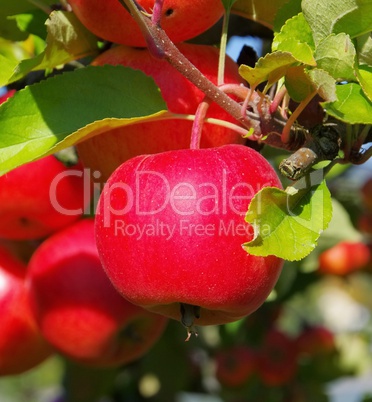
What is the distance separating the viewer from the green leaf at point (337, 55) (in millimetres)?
675

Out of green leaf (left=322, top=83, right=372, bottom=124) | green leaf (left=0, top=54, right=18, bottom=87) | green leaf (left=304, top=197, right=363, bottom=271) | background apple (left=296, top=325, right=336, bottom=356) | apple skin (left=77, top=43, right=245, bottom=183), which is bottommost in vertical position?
background apple (left=296, top=325, right=336, bottom=356)

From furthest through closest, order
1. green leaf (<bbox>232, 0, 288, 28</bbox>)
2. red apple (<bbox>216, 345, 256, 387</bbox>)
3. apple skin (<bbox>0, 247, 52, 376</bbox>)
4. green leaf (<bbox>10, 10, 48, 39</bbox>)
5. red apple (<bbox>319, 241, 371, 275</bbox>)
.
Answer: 1. red apple (<bbox>319, 241, 371, 275</bbox>)
2. red apple (<bbox>216, 345, 256, 387</bbox>)
3. apple skin (<bbox>0, 247, 52, 376</bbox>)
4. green leaf (<bbox>10, 10, 48, 39</bbox>)
5. green leaf (<bbox>232, 0, 288, 28</bbox>)

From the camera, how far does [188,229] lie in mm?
720

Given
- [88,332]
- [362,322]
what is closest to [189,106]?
[88,332]

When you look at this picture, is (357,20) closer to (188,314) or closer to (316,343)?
(188,314)

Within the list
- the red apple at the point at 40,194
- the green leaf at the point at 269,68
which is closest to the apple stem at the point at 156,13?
the green leaf at the point at 269,68

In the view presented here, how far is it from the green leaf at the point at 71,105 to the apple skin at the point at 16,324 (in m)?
0.51

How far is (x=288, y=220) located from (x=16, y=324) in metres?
0.70

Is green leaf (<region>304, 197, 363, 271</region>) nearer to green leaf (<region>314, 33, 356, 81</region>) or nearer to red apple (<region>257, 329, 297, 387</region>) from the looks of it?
red apple (<region>257, 329, 297, 387</region>)

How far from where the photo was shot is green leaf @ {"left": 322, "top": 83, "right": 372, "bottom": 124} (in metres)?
0.69

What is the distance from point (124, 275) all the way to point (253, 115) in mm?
230

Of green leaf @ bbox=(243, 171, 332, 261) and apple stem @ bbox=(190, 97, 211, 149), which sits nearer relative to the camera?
green leaf @ bbox=(243, 171, 332, 261)

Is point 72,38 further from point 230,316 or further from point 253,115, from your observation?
point 230,316

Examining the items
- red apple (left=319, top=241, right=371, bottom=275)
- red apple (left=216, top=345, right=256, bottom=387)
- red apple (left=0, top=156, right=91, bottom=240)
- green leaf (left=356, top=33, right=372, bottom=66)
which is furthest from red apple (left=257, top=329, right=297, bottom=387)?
green leaf (left=356, top=33, right=372, bottom=66)
